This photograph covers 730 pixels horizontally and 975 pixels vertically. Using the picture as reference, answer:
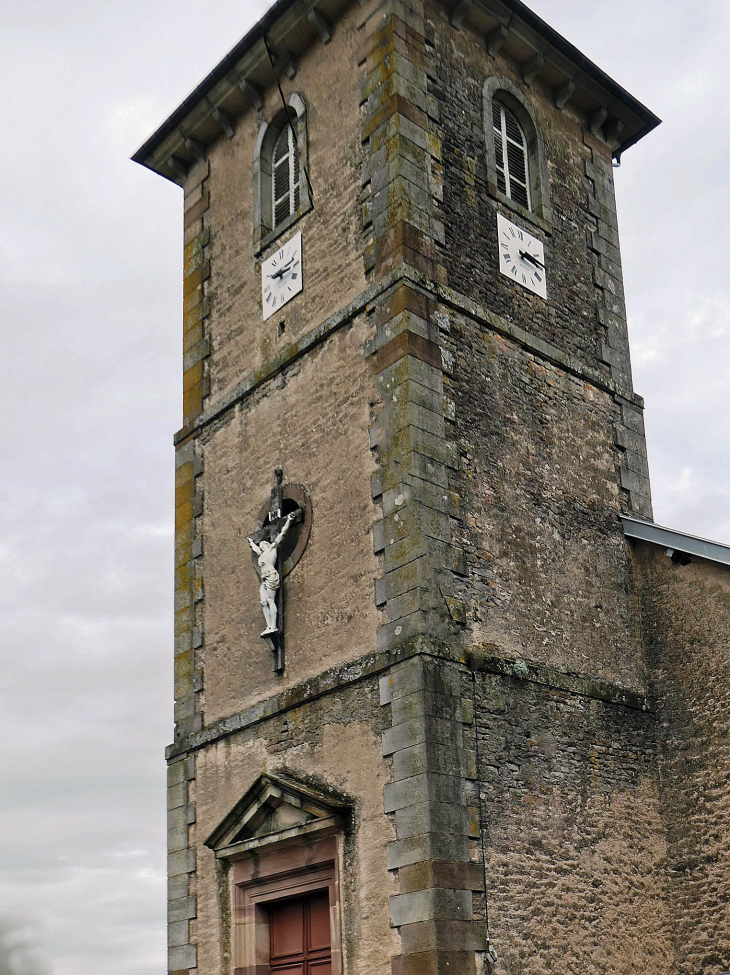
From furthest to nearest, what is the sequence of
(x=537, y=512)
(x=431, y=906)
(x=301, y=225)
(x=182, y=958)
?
(x=301, y=225)
(x=537, y=512)
(x=182, y=958)
(x=431, y=906)

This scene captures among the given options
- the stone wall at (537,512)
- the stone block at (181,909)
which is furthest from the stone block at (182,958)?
the stone wall at (537,512)

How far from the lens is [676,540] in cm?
1183

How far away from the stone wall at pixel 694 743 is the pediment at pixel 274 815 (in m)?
3.21

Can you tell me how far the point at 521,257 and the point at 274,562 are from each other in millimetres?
4005

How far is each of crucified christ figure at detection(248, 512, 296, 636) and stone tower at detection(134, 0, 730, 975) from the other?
0.03 m

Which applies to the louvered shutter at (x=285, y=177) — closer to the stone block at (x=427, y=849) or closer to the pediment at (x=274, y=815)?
the pediment at (x=274, y=815)

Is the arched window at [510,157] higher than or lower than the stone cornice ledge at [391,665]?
higher

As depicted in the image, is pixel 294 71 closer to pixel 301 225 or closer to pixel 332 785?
pixel 301 225

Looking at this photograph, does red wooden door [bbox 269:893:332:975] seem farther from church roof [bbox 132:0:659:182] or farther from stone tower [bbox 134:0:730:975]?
church roof [bbox 132:0:659:182]

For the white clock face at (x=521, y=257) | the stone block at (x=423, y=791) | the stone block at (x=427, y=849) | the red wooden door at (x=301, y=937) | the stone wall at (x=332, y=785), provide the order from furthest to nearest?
the white clock face at (x=521, y=257), the red wooden door at (x=301, y=937), the stone wall at (x=332, y=785), the stone block at (x=423, y=791), the stone block at (x=427, y=849)

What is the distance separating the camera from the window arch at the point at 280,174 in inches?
513

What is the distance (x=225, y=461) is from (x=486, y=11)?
5.38m

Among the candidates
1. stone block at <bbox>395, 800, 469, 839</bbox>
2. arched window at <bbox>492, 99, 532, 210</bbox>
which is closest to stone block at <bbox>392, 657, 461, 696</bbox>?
stone block at <bbox>395, 800, 469, 839</bbox>

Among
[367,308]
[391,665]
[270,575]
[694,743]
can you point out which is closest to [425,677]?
[391,665]
